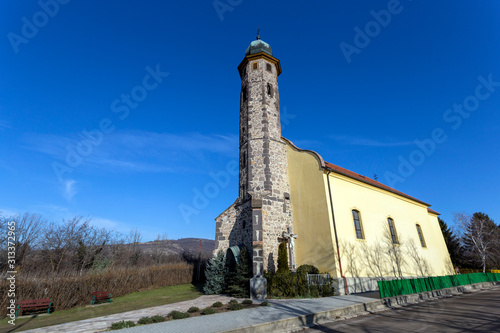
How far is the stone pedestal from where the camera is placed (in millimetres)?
11844

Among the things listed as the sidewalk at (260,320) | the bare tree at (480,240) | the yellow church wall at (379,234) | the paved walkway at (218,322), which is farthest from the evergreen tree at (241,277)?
the bare tree at (480,240)

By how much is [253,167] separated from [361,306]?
9.94 m

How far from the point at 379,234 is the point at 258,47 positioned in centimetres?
1771

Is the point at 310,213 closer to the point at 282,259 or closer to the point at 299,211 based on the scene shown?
the point at 299,211

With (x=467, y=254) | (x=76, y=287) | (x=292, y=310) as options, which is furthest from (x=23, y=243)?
(x=467, y=254)

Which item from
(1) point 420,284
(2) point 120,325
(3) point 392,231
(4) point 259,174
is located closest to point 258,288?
(2) point 120,325

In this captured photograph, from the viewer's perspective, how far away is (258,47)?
66.8 feet

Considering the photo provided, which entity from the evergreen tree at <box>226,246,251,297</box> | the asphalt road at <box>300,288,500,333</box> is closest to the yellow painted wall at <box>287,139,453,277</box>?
the evergreen tree at <box>226,246,251,297</box>

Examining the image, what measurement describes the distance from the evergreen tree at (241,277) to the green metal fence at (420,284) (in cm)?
634

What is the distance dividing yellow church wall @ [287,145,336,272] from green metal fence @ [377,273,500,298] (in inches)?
116

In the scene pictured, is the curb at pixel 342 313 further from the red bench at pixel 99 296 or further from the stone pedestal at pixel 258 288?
the red bench at pixel 99 296

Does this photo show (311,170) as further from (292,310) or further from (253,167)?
(292,310)

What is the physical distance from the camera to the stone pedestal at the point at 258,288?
38.9ft

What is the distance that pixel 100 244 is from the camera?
89.0 ft
